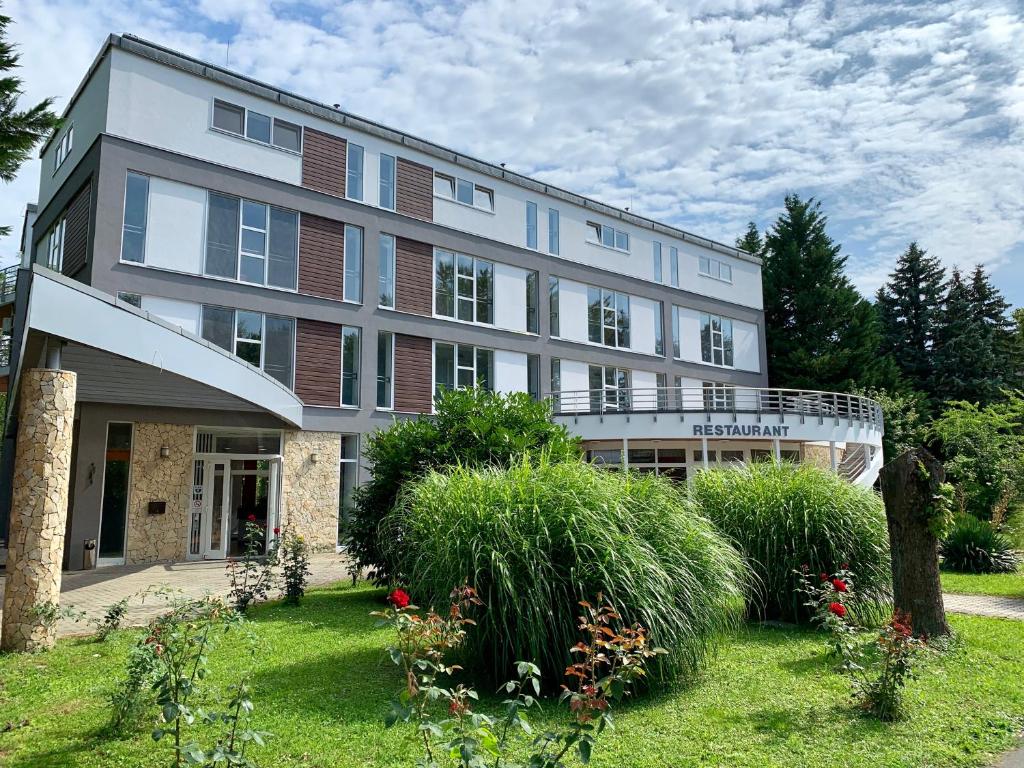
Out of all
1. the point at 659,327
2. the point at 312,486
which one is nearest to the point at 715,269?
the point at 659,327

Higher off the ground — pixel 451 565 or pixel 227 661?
pixel 451 565

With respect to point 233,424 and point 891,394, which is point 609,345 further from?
point 891,394

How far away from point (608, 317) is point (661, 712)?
2394cm

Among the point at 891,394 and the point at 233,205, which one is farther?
the point at 891,394


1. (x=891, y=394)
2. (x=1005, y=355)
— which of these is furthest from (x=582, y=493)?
(x=1005, y=355)

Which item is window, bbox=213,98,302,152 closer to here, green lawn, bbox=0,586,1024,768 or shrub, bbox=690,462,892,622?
green lawn, bbox=0,586,1024,768

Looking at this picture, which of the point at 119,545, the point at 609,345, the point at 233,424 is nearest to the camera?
the point at 119,545

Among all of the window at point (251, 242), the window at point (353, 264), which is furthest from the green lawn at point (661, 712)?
the window at point (353, 264)

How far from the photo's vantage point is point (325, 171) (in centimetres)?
2077

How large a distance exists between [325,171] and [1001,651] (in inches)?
756

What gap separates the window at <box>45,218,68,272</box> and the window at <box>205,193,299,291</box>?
441 cm

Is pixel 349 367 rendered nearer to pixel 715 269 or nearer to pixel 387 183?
pixel 387 183

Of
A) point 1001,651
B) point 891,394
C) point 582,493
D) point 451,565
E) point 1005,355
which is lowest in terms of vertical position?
point 1001,651

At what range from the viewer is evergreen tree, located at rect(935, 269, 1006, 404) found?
39500 millimetres
